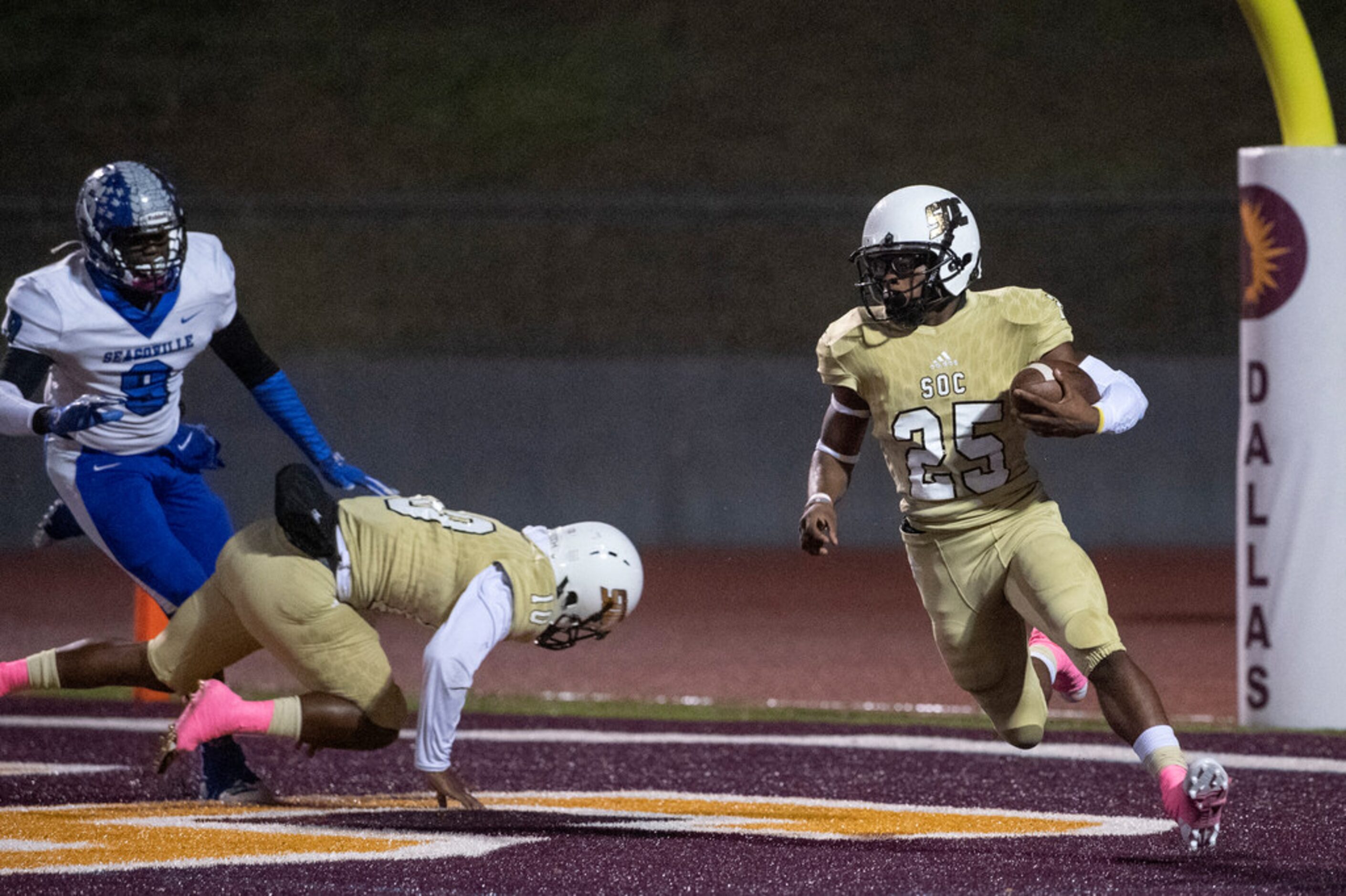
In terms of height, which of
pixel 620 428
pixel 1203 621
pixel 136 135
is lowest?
pixel 1203 621

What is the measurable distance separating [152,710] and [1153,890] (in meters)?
4.76

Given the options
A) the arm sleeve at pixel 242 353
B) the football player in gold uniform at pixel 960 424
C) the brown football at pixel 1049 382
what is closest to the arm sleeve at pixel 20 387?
the arm sleeve at pixel 242 353

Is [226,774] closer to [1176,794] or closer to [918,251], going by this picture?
[918,251]

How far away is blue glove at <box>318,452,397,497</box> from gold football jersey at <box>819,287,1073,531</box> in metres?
1.34

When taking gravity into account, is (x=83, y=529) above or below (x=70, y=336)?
below

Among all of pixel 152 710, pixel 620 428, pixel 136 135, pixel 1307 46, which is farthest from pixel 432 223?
pixel 1307 46

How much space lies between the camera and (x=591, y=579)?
479 centimetres

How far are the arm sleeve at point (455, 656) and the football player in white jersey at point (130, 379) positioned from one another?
713 millimetres

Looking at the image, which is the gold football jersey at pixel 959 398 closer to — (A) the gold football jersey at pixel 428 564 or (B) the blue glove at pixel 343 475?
(A) the gold football jersey at pixel 428 564

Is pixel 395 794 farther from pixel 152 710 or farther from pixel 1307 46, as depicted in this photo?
pixel 1307 46

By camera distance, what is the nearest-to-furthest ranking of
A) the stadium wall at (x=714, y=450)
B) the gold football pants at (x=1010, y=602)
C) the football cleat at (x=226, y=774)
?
the gold football pants at (x=1010, y=602) → the football cleat at (x=226, y=774) → the stadium wall at (x=714, y=450)

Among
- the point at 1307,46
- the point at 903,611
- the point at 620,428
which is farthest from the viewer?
the point at 620,428

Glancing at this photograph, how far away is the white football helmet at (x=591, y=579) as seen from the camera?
4797 mm

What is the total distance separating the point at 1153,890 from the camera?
4129 millimetres
